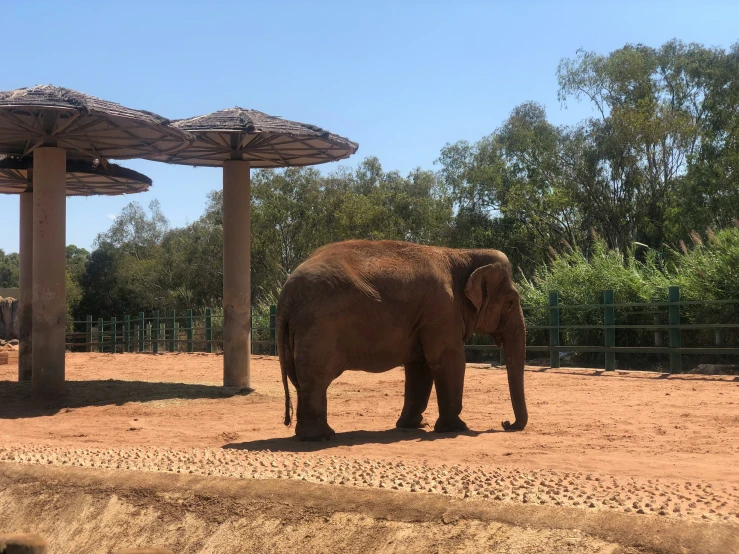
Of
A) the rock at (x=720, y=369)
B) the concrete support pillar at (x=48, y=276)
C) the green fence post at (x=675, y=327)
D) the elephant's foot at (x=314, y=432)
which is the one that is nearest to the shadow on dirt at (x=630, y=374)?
the green fence post at (x=675, y=327)

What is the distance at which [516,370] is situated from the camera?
897cm

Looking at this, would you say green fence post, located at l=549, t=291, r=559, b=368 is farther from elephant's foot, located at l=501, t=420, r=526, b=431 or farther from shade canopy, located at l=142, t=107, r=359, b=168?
elephant's foot, located at l=501, t=420, r=526, b=431

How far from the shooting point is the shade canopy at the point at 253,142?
13250 mm

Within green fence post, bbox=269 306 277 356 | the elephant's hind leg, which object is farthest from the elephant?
green fence post, bbox=269 306 277 356

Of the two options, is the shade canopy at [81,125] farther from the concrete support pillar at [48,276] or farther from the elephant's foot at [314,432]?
the elephant's foot at [314,432]

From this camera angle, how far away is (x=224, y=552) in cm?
509

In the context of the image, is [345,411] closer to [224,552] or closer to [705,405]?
[705,405]

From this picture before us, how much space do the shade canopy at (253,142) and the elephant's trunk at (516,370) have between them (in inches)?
221

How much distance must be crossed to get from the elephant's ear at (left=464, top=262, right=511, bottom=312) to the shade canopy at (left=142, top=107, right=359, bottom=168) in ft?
17.6

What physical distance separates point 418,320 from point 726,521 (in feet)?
15.6

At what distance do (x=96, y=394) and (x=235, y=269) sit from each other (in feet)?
10.0

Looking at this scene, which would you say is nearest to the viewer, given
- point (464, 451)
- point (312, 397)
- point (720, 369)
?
point (464, 451)

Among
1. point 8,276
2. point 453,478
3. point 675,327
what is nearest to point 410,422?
point 453,478

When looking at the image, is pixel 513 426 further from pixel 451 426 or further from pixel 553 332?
pixel 553 332
